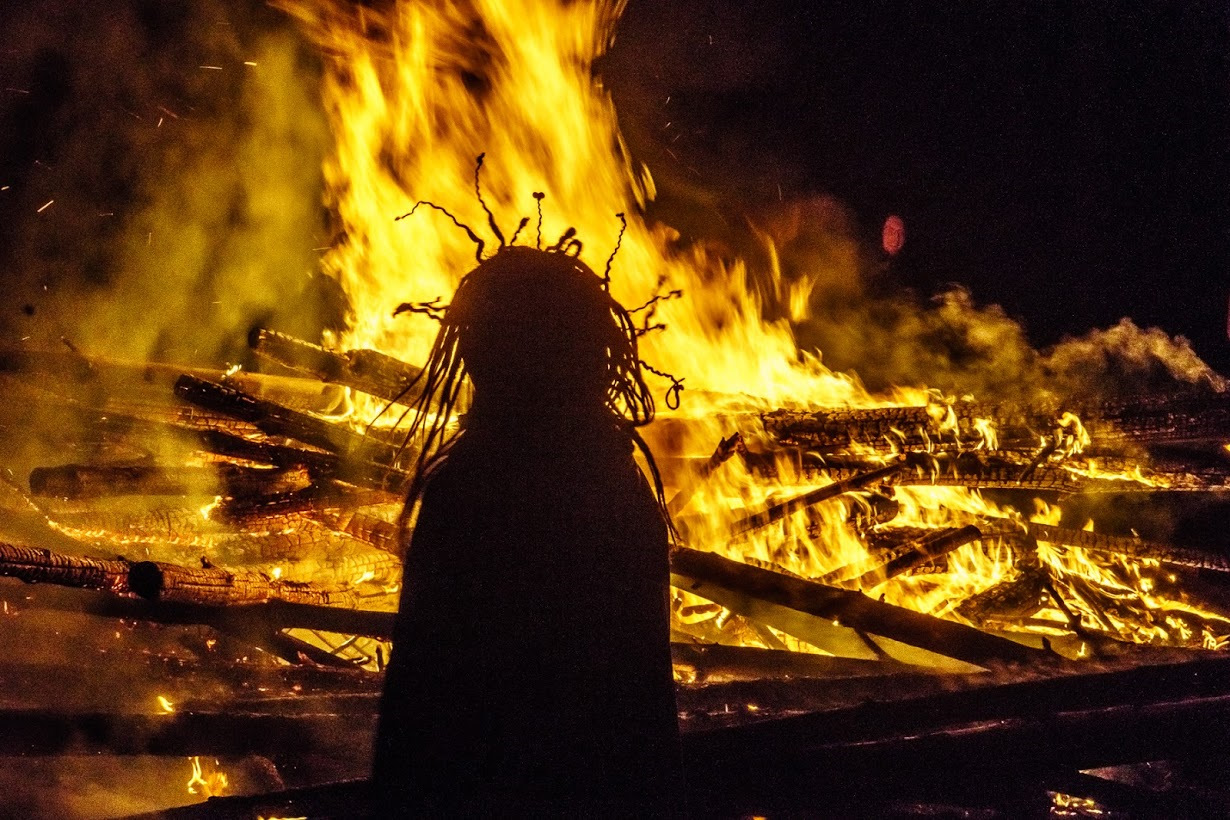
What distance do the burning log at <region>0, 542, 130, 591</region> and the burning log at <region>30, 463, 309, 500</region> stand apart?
89 cm

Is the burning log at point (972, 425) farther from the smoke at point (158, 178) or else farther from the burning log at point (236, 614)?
the smoke at point (158, 178)

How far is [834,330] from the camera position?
6.30 metres

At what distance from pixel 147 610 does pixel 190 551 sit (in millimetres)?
1251

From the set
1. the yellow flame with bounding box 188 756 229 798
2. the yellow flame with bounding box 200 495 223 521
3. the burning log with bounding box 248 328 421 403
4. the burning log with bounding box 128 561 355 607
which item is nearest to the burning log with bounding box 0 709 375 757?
the burning log with bounding box 128 561 355 607

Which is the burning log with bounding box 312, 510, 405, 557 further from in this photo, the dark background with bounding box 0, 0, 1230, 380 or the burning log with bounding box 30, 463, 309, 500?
the dark background with bounding box 0, 0, 1230, 380

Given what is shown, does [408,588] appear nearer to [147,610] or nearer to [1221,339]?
[147,610]

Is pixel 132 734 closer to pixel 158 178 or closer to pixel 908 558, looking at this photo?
pixel 908 558

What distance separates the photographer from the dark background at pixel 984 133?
5.84 m

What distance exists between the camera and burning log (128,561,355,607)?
9.38ft

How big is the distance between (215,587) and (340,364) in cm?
135

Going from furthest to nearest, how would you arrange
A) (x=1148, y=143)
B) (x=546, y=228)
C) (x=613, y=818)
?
1. (x=1148, y=143)
2. (x=546, y=228)
3. (x=613, y=818)

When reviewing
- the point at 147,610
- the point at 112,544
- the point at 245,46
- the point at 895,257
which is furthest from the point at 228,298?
the point at 895,257

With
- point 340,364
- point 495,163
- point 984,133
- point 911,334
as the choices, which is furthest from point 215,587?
point 984,133

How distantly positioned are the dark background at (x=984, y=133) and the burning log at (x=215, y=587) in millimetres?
4228
